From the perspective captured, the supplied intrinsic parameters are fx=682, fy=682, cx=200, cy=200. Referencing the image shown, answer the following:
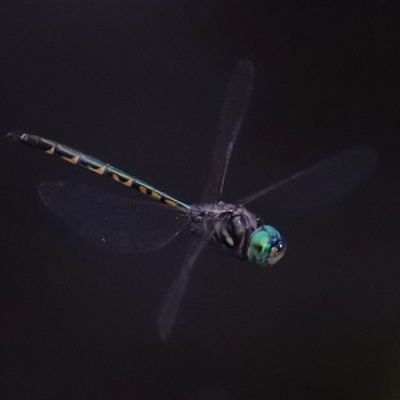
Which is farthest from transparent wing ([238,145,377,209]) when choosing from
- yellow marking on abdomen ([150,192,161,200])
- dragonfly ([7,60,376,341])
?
yellow marking on abdomen ([150,192,161,200])

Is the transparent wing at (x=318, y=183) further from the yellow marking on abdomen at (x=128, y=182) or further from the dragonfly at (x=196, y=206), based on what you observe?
the yellow marking on abdomen at (x=128, y=182)

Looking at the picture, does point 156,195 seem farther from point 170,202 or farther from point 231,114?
point 231,114

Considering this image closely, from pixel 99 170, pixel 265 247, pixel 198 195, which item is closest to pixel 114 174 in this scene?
pixel 99 170

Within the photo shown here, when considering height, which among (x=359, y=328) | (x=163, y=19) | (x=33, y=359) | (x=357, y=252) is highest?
(x=163, y=19)

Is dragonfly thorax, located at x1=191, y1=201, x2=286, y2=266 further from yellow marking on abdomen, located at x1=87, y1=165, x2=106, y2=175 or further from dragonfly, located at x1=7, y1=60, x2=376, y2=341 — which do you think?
yellow marking on abdomen, located at x1=87, y1=165, x2=106, y2=175

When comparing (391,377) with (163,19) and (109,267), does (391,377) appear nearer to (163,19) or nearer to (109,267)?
(109,267)

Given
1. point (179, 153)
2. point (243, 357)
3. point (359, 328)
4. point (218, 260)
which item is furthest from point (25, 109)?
point (359, 328)

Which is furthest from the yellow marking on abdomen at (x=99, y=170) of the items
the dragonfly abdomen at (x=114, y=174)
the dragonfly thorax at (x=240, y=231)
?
the dragonfly thorax at (x=240, y=231)
